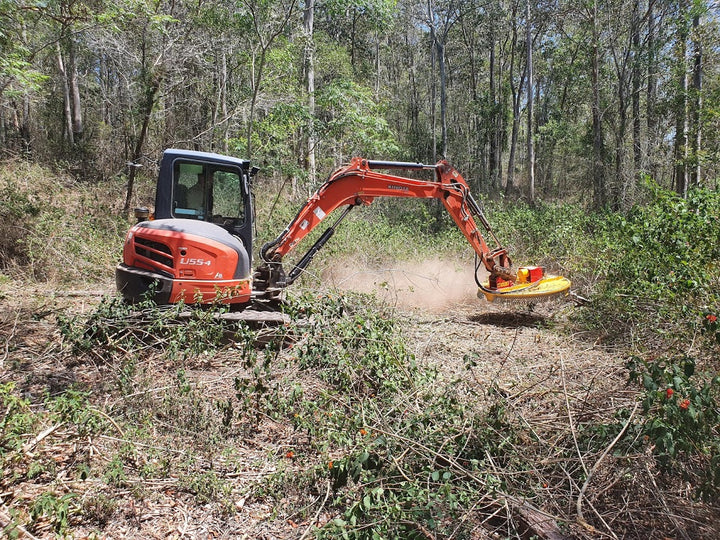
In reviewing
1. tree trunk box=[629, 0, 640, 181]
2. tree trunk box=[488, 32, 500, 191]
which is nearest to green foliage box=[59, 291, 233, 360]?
tree trunk box=[629, 0, 640, 181]

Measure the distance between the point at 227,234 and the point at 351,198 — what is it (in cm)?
196

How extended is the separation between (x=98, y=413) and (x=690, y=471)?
4.10m

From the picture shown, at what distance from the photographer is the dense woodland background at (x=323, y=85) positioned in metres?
12.3

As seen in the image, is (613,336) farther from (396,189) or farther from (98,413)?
(98,413)

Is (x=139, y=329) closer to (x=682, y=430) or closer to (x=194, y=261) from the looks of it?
(x=194, y=261)

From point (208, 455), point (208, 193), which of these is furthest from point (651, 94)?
point (208, 455)

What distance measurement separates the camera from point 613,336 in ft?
20.1

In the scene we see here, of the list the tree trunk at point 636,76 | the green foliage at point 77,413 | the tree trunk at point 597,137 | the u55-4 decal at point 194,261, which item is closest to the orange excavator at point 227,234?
the u55-4 decal at point 194,261

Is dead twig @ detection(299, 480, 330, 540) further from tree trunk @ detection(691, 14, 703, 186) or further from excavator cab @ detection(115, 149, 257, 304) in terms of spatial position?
tree trunk @ detection(691, 14, 703, 186)

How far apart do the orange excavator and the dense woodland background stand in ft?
5.91

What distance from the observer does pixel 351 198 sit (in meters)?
6.94

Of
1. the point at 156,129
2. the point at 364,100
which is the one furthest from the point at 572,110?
the point at 156,129

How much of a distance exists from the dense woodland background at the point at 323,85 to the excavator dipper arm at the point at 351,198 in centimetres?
270

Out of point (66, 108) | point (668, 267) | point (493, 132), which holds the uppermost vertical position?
point (493, 132)
